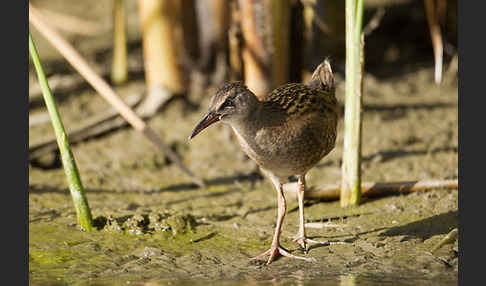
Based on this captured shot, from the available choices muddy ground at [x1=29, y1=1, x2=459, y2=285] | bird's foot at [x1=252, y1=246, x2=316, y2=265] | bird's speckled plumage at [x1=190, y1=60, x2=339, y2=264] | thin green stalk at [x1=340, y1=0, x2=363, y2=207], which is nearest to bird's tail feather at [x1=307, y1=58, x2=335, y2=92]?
thin green stalk at [x1=340, y1=0, x2=363, y2=207]

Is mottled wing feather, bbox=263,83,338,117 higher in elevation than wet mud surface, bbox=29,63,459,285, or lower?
higher

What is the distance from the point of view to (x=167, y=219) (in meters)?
4.77

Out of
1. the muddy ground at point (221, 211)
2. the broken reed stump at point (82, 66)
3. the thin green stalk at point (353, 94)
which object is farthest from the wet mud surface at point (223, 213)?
the broken reed stump at point (82, 66)

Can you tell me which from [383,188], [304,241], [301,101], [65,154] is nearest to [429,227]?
[383,188]

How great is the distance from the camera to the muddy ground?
13.5 ft

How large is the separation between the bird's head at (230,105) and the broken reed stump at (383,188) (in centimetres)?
111

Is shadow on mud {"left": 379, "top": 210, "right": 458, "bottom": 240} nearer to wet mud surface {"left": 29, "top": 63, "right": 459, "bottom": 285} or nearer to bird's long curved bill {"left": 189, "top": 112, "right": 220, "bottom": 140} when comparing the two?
wet mud surface {"left": 29, "top": 63, "right": 459, "bottom": 285}

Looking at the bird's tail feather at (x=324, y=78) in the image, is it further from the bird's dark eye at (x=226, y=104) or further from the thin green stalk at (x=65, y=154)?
the thin green stalk at (x=65, y=154)

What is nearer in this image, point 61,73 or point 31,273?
point 31,273

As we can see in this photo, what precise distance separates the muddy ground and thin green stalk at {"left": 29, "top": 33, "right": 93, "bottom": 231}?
0.15 m

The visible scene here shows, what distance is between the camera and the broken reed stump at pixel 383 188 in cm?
508

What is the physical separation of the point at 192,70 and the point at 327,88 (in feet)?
7.86

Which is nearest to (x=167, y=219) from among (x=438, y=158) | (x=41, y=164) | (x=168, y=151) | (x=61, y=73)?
(x=168, y=151)

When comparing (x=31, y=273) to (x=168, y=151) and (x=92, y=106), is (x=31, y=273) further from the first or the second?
(x=92, y=106)
